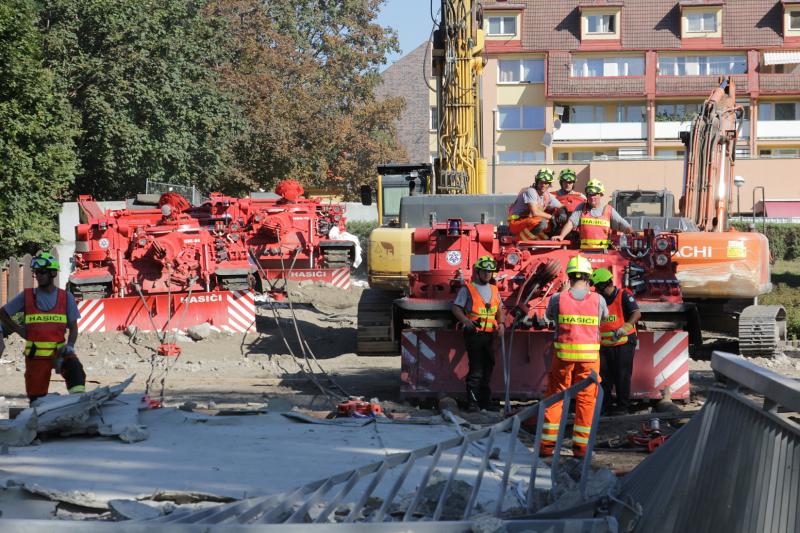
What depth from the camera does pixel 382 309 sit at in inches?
651

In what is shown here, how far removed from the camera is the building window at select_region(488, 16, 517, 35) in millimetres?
58781

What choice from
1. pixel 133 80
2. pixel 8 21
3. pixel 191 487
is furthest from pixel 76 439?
pixel 133 80

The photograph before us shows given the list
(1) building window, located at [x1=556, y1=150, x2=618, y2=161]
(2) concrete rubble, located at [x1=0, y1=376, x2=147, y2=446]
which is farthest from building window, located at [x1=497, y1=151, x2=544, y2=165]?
(2) concrete rubble, located at [x1=0, y1=376, x2=147, y2=446]

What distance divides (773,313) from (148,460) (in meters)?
10.8

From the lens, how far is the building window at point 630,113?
58.2 m

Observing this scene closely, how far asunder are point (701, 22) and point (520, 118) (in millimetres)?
9752

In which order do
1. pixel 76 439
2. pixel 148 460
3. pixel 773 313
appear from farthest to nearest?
1. pixel 773 313
2. pixel 76 439
3. pixel 148 460

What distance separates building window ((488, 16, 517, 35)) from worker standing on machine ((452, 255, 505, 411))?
159 feet

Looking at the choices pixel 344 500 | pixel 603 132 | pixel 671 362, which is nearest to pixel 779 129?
pixel 603 132

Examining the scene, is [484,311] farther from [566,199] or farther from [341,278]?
[341,278]

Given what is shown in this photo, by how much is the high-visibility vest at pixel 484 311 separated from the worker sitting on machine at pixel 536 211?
150cm

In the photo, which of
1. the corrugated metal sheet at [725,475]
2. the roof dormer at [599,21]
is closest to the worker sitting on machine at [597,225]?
the corrugated metal sheet at [725,475]

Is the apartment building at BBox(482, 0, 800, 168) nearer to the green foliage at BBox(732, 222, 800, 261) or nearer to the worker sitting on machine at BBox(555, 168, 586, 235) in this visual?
the green foliage at BBox(732, 222, 800, 261)

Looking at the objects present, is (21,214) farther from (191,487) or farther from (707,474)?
(707,474)
